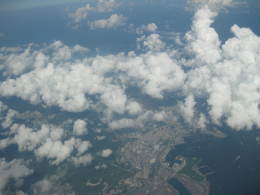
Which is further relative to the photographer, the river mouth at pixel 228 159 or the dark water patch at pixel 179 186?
the dark water patch at pixel 179 186

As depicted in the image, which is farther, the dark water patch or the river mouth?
the dark water patch

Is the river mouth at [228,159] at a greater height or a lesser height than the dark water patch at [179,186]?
greater

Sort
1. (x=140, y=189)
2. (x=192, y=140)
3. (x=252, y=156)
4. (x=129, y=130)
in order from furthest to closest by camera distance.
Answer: (x=129, y=130)
(x=192, y=140)
(x=252, y=156)
(x=140, y=189)

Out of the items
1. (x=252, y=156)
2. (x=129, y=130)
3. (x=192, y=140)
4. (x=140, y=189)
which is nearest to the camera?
(x=140, y=189)

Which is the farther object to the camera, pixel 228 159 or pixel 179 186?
pixel 228 159

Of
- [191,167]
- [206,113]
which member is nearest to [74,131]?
[191,167]

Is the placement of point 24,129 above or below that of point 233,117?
below

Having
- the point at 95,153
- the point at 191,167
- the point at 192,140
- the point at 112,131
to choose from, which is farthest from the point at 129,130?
the point at 191,167

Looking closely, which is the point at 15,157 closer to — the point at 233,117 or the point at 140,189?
the point at 140,189

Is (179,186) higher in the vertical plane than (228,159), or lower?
lower

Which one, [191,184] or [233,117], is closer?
[191,184]

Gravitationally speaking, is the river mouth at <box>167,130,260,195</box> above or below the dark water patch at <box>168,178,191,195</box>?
above
